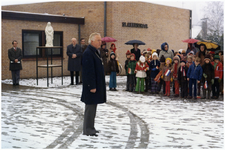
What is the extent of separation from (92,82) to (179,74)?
19.5 feet

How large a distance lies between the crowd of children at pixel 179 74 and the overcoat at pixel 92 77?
5287 millimetres

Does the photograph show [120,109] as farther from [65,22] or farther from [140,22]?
[140,22]

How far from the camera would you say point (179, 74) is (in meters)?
11.6

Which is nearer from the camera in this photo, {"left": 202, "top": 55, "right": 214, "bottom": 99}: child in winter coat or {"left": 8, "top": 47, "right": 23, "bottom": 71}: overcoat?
{"left": 202, "top": 55, "right": 214, "bottom": 99}: child in winter coat

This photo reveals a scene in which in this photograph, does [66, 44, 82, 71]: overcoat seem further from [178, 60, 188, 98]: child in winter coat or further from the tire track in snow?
the tire track in snow

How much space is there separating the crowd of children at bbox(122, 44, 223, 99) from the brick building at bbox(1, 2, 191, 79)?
803 centimetres

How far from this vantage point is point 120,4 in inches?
851

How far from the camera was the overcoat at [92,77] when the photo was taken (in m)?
6.26

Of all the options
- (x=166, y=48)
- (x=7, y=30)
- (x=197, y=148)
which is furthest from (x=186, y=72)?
(x=7, y=30)

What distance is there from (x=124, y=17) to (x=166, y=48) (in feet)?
32.1

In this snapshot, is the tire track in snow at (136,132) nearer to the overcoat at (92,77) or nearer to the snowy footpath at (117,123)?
the snowy footpath at (117,123)

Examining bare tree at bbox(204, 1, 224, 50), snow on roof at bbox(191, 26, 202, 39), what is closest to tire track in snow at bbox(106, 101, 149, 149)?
bare tree at bbox(204, 1, 224, 50)

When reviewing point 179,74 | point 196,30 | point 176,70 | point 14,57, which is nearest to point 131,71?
point 176,70

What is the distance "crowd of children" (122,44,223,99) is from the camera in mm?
11094
